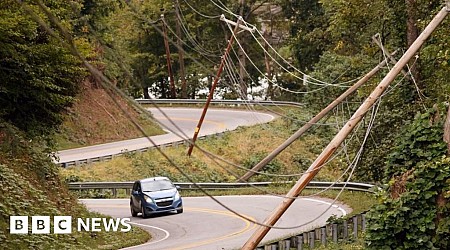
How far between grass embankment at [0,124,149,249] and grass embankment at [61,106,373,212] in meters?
12.7

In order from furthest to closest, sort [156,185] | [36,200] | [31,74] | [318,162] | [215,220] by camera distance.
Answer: [156,185] → [215,220] → [31,74] → [36,200] → [318,162]

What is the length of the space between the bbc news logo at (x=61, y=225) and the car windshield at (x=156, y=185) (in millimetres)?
2833

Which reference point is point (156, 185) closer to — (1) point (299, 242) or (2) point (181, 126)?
(1) point (299, 242)

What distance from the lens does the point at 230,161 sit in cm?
4528

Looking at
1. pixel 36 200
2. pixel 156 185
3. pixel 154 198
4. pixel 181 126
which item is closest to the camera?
pixel 36 200

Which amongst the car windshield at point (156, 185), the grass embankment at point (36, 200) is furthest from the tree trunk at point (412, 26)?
the grass embankment at point (36, 200)

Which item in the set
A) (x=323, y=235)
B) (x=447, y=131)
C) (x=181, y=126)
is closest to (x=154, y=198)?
(x=323, y=235)

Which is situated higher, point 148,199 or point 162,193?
point 162,193

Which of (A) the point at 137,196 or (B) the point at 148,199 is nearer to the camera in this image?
(B) the point at 148,199

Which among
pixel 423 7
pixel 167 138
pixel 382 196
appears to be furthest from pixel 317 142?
pixel 382 196

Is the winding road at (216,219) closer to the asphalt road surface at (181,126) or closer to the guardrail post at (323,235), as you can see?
the guardrail post at (323,235)

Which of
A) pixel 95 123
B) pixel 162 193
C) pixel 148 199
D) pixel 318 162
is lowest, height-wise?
pixel 148 199

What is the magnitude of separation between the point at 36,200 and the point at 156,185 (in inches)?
373

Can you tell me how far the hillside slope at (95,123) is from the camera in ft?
157
